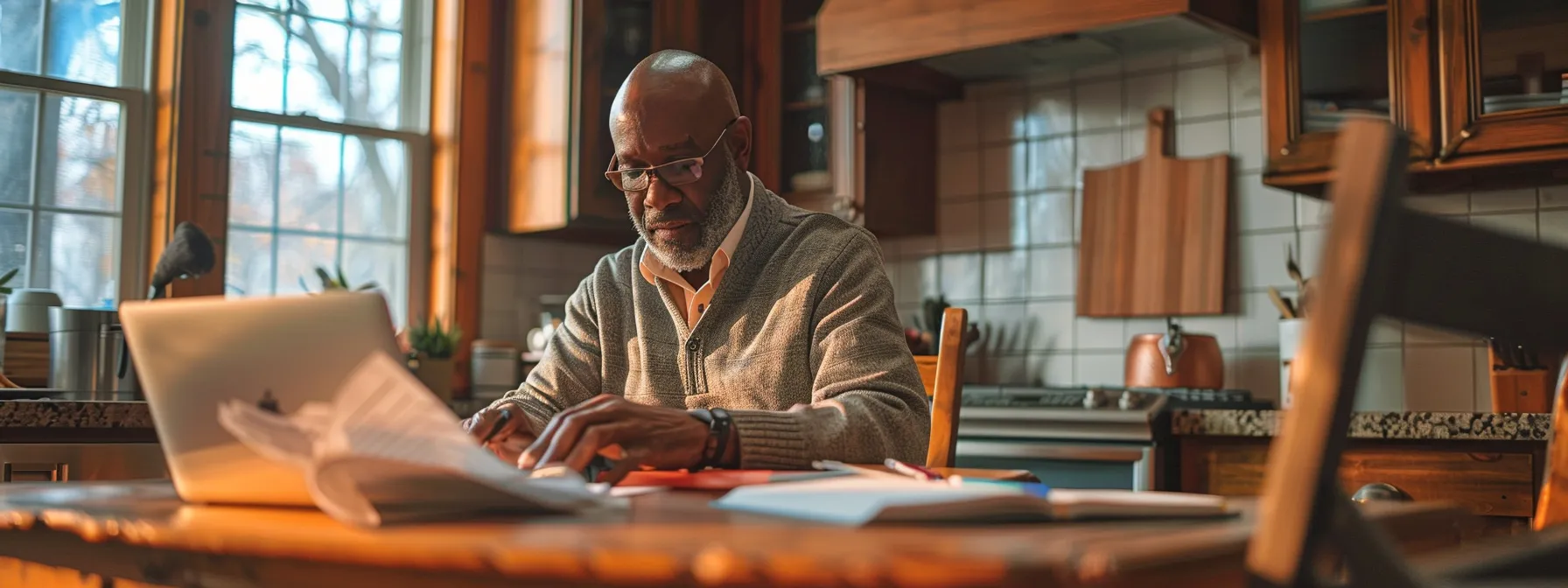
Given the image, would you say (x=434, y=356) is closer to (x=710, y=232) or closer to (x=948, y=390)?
(x=710, y=232)

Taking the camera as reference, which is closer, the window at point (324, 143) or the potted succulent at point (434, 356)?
the potted succulent at point (434, 356)

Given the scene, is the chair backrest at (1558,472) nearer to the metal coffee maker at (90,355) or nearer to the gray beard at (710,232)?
the gray beard at (710,232)

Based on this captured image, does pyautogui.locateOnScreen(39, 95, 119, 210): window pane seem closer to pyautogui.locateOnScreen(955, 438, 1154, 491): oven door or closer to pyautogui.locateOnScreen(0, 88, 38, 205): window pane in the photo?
pyautogui.locateOnScreen(0, 88, 38, 205): window pane

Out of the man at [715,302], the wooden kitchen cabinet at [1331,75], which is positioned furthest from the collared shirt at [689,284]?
the wooden kitchen cabinet at [1331,75]

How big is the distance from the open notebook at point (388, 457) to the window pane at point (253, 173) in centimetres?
305

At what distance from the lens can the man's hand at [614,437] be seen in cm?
106

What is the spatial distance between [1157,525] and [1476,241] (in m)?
0.22

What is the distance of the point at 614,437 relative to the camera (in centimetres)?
108

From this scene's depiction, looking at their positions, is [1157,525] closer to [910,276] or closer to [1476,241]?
[1476,241]

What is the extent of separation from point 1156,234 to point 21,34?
2.91m

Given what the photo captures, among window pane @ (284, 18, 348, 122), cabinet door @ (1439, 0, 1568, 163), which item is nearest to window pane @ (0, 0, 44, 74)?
window pane @ (284, 18, 348, 122)

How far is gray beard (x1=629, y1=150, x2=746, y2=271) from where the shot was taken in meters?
1.81

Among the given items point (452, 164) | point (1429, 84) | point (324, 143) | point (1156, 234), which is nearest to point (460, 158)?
point (452, 164)

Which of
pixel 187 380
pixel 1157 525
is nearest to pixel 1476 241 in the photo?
pixel 1157 525
